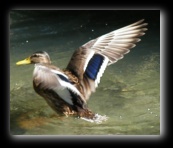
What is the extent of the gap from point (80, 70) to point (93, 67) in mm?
101

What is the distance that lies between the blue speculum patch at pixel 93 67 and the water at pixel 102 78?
0.17m

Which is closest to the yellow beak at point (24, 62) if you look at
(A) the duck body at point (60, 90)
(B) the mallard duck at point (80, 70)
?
(B) the mallard duck at point (80, 70)

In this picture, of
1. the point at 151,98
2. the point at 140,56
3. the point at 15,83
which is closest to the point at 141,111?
the point at 151,98

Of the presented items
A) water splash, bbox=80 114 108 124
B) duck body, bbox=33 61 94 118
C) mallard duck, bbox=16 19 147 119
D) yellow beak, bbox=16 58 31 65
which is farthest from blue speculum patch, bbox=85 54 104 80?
yellow beak, bbox=16 58 31 65

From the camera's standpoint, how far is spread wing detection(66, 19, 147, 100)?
5953 millimetres

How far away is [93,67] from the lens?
5.96 m

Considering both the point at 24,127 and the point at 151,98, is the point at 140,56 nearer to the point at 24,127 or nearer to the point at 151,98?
the point at 151,98

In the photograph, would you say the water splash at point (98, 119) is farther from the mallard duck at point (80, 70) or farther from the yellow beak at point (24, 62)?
the yellow beak at point (24, 62)

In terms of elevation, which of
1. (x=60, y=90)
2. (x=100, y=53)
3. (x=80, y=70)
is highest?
(x=100, y=53)

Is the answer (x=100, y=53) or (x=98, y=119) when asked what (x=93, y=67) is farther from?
(x=98, y=119)

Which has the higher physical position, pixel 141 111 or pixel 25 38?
pixel 25 38

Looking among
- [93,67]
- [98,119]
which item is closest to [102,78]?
[93,67]
